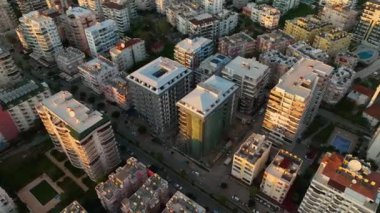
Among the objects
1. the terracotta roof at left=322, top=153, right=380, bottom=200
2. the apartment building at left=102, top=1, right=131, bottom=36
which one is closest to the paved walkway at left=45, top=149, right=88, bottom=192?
the terracotta roof at left=322, top=153, right=380, bottom=200

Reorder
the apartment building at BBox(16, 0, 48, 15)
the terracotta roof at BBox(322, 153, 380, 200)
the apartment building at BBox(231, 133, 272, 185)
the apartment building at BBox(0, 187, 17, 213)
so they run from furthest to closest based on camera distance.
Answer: the apartment building at BBox(16, 0, 48, 15)
the apartment building at BBox(231, 133, 272, 185)
the apartment building at BBox(0, 187, 17, 213)
the terracotta roof at BBox(322, 153, 380, 200)

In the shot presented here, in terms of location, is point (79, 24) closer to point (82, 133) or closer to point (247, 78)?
point (82, 133)

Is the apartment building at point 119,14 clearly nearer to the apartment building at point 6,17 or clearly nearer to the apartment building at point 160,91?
the apartment building at point 6,17

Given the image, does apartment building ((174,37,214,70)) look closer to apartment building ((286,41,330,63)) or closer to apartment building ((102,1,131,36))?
apartment building ((286,41,330,63))

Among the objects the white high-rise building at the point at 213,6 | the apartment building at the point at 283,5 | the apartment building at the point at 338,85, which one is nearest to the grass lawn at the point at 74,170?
the apartment building at the point at 338,85

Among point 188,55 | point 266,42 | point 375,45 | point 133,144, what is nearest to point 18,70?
point 133,144

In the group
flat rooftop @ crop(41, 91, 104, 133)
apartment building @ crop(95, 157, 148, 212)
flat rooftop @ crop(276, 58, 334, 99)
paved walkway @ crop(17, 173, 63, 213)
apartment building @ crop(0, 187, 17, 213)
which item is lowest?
paved walkway @ crop(17, 173, 63, 213)
